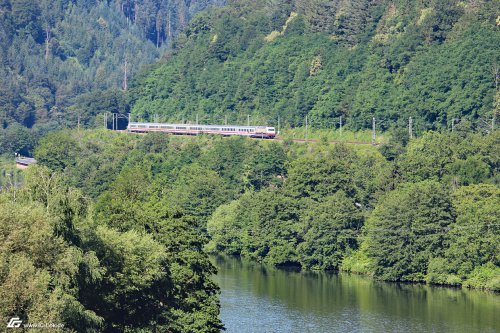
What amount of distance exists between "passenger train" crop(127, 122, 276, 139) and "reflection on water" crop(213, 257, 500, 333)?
45795 mm

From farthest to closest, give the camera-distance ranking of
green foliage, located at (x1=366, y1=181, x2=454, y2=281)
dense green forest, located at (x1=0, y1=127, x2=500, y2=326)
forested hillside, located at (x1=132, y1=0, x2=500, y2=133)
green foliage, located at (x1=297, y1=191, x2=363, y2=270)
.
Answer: forested hillside, located at (x1=132, y1=0, x2=500, y2=133) → green foliage, located at (x1=297, y1=191, x2=363, y2=270) → green foliage, located at (x1=366, y1=181, x2=454, y2=281) → dense green forest, located at (x1=0, y1=127, x2=500, y2=326)

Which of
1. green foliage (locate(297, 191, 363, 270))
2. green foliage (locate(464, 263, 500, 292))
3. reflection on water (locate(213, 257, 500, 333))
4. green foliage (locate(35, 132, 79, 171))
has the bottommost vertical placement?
reflection on water (locate(213, 257, 500, 333))

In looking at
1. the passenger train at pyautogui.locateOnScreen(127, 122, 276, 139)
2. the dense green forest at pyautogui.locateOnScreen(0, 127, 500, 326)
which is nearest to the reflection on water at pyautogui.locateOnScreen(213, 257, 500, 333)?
the dense green forest at pyautogui.locateOnScreen(0, 127, 500, 326)

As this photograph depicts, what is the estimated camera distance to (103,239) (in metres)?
52.2

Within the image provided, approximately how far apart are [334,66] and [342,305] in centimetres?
6758

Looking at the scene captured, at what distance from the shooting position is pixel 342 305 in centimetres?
7731

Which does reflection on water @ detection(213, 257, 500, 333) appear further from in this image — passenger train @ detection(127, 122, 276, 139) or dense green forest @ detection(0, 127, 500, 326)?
passenger train @ detection(127, 122, 276, 139)

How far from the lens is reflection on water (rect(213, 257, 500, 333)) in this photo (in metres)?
70.9

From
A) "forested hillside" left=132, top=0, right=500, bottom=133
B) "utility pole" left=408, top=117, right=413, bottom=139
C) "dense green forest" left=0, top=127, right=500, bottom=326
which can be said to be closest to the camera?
"dense green forest" left=0, top=127, right=500, bottom=326

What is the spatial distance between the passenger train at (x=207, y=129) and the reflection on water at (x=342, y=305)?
45.8 meters

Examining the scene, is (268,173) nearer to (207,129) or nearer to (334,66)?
(207,129)

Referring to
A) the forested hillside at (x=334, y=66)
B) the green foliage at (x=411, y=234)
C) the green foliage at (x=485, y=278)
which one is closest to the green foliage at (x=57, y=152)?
the forested hillside at (x=334, y=66)

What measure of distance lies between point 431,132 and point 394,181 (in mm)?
13587

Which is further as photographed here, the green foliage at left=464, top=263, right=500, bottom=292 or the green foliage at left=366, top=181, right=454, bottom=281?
the green foliage at left=366, top=181, right=454, bottom=281
